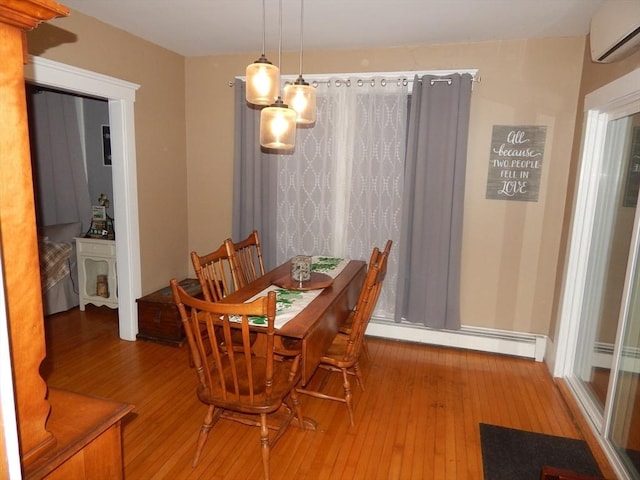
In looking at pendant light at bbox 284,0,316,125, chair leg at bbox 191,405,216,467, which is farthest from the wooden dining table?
pendant light at bbox 284,0,316,125

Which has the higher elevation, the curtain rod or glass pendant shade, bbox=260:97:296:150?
the curtain rod

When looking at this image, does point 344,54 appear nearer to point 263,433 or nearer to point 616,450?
point 263,433

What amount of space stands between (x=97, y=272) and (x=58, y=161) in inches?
53.3

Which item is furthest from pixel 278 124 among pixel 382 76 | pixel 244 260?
pixel 382 76

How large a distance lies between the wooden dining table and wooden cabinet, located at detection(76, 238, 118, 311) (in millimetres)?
1931

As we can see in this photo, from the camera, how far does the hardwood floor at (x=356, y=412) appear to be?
2.17m

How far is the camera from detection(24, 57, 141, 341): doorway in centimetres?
296

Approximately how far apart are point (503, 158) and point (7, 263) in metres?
3.25

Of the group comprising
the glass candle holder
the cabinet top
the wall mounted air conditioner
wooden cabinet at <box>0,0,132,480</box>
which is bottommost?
the cabinet top

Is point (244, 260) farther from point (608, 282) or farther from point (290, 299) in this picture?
point (608, 282)

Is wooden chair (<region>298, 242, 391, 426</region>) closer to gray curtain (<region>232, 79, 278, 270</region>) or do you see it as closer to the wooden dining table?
the wooden dining table

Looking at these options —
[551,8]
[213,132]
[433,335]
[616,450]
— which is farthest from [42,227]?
[616,450]

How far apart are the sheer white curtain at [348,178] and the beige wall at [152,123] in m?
1.00

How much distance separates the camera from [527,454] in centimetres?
230
